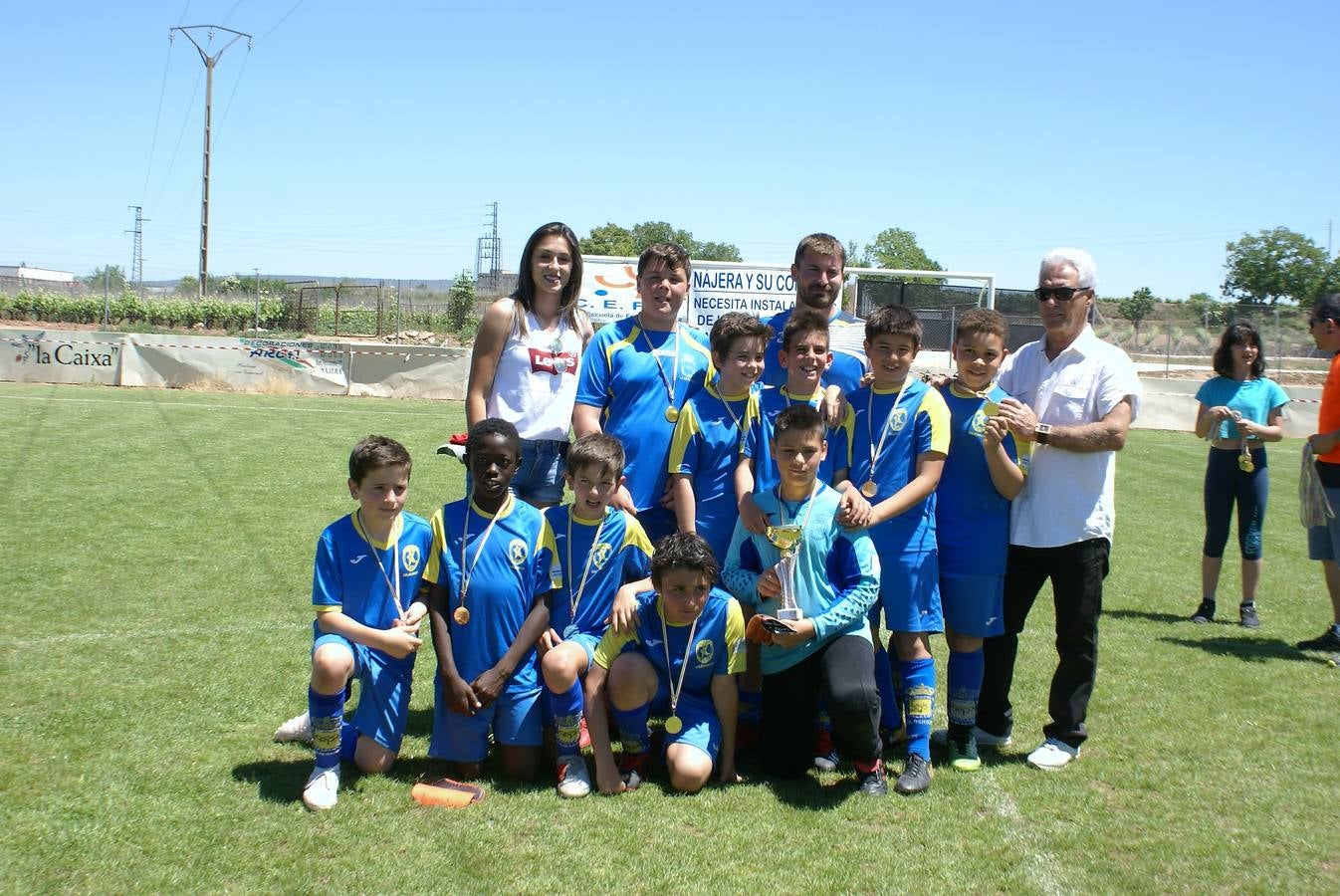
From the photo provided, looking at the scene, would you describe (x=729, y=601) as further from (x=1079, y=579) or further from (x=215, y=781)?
(x=215, y=781)

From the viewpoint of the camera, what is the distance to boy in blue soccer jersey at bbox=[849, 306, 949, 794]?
13.8ft

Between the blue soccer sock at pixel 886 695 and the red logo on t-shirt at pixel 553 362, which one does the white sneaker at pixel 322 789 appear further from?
the blue soccer sock at pixel 886 695

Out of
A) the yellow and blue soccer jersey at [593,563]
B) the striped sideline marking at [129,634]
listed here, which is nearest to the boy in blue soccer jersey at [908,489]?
the yellow and blue soccer jersey at [593,563]

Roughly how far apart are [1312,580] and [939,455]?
20.7 ft

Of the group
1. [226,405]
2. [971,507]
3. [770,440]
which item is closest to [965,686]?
[971,507]

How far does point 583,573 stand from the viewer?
4367 millimetres

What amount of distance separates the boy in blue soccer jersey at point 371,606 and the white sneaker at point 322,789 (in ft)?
0.05

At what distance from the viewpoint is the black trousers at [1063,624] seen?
14.1 feet

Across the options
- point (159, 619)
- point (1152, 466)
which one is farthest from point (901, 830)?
point (1152, 466)

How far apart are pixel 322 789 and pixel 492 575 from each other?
1.01 meters

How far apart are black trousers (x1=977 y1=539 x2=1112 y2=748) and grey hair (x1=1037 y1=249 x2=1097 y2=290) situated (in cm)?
107

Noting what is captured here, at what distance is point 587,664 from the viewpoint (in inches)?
165

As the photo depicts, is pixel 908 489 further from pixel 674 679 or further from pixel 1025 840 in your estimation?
pixel 1025 840

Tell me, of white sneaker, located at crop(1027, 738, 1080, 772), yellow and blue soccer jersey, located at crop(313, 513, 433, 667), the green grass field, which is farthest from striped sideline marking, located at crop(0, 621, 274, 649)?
white sneaker, located at crop(1027, 738, 1080, 772)
